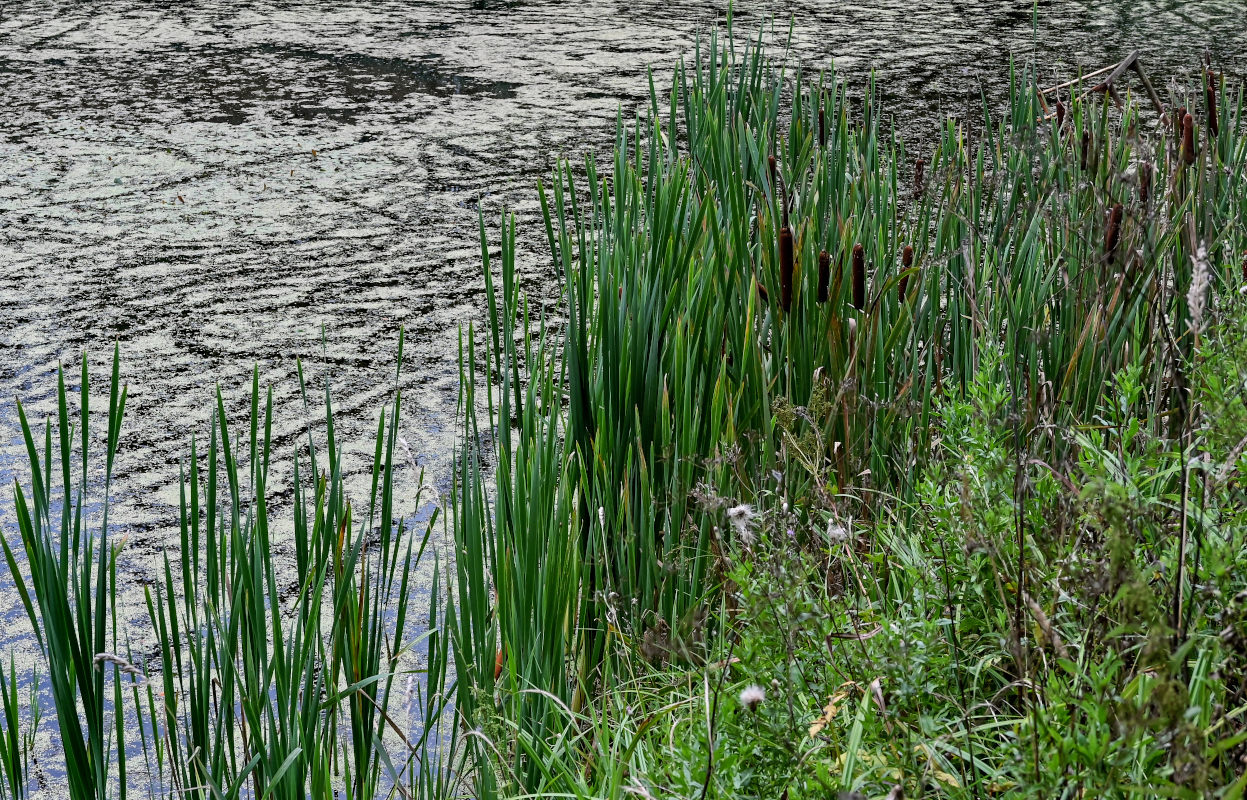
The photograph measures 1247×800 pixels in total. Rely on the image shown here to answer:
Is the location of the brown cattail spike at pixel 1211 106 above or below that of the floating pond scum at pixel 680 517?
above

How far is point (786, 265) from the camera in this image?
1247mm

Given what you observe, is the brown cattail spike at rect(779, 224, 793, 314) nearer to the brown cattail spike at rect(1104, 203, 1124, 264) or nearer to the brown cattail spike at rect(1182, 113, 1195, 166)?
the brown cattail spike at rect(1104, 203, 1124, 264)

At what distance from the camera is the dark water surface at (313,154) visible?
199 centimetres

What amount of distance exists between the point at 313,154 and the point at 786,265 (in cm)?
219

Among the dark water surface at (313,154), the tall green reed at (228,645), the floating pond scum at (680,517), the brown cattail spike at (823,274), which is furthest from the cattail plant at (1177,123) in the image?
the tall green reed at (228,645)

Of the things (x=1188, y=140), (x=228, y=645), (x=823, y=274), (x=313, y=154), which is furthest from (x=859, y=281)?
(x=313, y=154)

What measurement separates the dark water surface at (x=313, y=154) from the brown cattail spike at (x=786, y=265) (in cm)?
66

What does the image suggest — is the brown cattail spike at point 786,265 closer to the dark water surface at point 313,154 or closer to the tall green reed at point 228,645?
the tall green reed at point 228,645

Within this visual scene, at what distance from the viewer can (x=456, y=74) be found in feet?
13.2

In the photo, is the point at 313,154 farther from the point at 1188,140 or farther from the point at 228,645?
the point at 228,645

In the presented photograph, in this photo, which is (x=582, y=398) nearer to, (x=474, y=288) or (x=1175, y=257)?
(x=1175, y=257)

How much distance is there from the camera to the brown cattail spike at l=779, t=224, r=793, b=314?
1.21 metres

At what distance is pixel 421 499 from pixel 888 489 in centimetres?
66

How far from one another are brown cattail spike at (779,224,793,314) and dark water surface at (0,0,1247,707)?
2.17 feet
